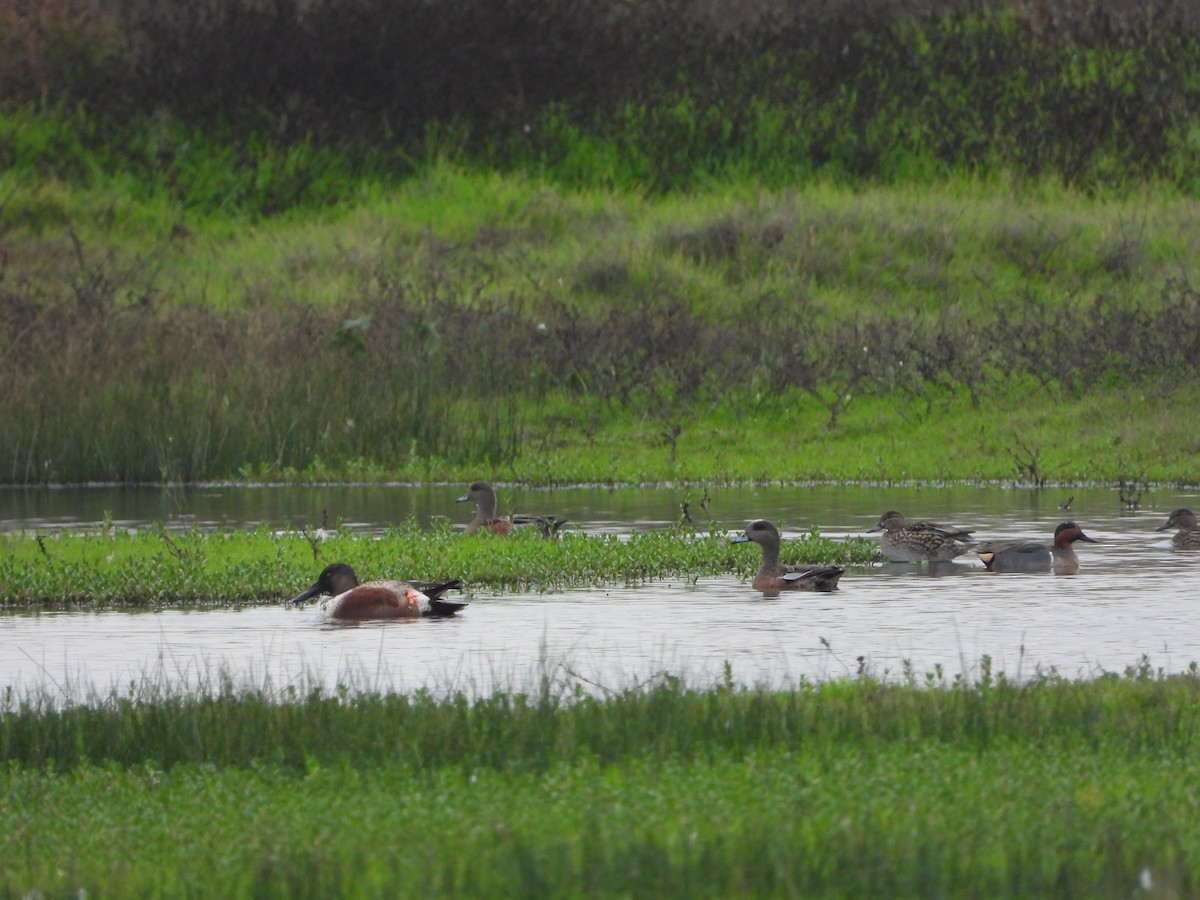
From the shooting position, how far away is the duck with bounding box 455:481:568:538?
1684 cm

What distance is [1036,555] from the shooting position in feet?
49.8

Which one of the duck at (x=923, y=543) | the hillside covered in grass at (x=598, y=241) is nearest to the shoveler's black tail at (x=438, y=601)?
the duck at (x=923, y=543)

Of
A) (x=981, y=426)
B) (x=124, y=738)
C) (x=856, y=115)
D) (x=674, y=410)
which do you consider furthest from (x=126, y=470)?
(x=856, y=115)

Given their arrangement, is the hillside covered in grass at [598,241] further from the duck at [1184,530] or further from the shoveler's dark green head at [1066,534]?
the shoveler's dark green head at [1066,534]

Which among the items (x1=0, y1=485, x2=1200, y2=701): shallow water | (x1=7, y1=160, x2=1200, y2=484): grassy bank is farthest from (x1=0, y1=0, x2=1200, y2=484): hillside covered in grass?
(x1=0, y1=485, x2=1200, y2=701): shallow water

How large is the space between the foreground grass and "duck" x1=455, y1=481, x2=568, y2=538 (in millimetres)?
7267

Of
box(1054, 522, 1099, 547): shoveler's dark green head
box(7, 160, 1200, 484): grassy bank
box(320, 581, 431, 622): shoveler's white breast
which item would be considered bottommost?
box(320, 581, 431, 622): shoveler's white breast

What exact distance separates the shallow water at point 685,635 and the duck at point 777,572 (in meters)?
0.17

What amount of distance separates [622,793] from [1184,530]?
33.6 ft

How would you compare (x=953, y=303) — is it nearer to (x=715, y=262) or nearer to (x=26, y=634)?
(x=715, y=262)

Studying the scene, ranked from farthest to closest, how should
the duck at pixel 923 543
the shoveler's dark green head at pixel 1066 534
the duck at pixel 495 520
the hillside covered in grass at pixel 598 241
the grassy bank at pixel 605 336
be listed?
the hillside covered in grass at pixel 598 241 < the grassy bank at pixel 605 336 < the duck at pixel 495 520 < the duck at pixel 923 543 < the shoveler's dark green head at pixel 1066 534

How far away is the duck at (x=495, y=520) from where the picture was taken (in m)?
16.8

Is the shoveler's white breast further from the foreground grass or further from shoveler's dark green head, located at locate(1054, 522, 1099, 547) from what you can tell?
shoveler's dark green head, located at locate(1054, 522, 1099, 547)

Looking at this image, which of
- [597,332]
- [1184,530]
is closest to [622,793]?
[1184,530]
